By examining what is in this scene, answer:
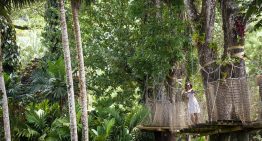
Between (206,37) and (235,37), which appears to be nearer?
(235,37)

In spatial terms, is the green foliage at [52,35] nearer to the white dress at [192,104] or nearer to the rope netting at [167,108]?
the rope netting at [167,108]

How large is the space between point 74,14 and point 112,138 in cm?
532

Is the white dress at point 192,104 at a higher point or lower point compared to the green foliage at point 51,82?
lower

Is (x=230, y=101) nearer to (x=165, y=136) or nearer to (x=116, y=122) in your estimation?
(x=116, y=122)

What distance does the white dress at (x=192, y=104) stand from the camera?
31.0 ft

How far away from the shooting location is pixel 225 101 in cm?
782

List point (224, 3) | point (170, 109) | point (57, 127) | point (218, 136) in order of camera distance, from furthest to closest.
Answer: point (57, 127)
point (170, 109)
point (218, 136)
point (224, 3)

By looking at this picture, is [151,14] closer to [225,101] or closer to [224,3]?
[224,3]

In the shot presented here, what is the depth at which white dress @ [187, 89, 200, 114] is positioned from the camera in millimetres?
9434

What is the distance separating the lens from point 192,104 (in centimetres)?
991

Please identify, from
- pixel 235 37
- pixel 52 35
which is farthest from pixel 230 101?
pixel 52 35

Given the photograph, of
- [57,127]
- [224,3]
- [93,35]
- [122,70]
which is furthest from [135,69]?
[224,3]

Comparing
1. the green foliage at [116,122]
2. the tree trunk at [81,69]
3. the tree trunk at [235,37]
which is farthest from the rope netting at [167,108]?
the tree trunk at [81,69]

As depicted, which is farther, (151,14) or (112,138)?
(112,138)
